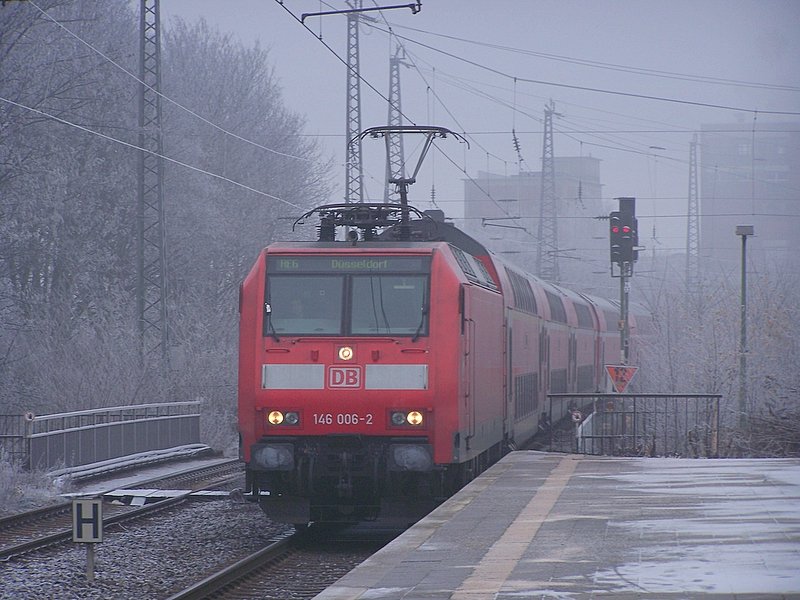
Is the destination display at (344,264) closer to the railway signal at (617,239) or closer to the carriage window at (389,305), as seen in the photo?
the carriage window at (389,305)

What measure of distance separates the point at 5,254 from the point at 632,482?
24.0m

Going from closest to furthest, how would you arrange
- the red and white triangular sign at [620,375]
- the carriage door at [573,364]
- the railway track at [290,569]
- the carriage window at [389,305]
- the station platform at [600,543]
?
the station platform at [600,543] < the railway track at [290,569] < the carriage window at [389,305] < the red and white triangular sign at [620,375] < the carriage door at [573,364]

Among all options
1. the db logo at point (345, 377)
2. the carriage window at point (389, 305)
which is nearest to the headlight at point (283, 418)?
the db logo at point (345, 377)

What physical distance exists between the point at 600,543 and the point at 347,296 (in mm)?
4727

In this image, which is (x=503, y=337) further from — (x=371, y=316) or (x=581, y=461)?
(x=371, y=316)

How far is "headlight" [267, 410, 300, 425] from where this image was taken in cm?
1264

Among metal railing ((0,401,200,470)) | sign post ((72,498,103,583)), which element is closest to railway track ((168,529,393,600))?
sign post ((72,498,103,583))

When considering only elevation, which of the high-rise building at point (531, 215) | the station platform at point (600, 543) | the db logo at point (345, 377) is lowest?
the station platform at point (600, 543)

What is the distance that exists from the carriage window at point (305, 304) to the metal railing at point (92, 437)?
6511 mm

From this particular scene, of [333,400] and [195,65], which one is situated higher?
[195,65]

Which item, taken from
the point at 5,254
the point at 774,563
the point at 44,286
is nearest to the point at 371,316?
the point at 774,563

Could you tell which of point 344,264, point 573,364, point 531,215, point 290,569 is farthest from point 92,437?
point 531,215

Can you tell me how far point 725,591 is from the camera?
23.7 ft

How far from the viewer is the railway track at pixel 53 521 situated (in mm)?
12656
